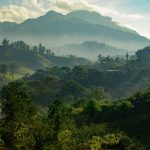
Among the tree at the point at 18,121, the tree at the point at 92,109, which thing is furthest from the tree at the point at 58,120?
the tree at the point at 92,109

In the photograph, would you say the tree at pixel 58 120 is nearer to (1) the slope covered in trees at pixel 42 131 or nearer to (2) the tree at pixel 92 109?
(1) the slope covered in trees at pixel 42 131

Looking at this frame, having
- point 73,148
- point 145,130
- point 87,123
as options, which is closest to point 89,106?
point 87,123

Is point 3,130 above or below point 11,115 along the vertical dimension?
below

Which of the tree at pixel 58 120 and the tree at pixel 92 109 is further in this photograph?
the tree at pixel 92 109

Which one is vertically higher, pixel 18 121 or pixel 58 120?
pixel 58 120

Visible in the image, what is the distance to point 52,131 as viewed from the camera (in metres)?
79.6

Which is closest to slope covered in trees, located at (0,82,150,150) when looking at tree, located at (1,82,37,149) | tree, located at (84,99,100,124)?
tree, located at (1,82,37,149)

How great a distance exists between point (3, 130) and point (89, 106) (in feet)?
162

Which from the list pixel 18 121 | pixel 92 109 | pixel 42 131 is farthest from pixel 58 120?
pixel 92 109

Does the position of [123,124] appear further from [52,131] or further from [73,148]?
[52,131]

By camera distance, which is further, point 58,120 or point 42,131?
point 58,120

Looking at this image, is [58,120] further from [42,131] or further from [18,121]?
[18,121]

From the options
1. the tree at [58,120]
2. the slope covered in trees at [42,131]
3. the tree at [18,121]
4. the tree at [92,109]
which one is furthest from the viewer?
the tree at [92,109]

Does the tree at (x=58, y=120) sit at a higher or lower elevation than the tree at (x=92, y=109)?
higher
